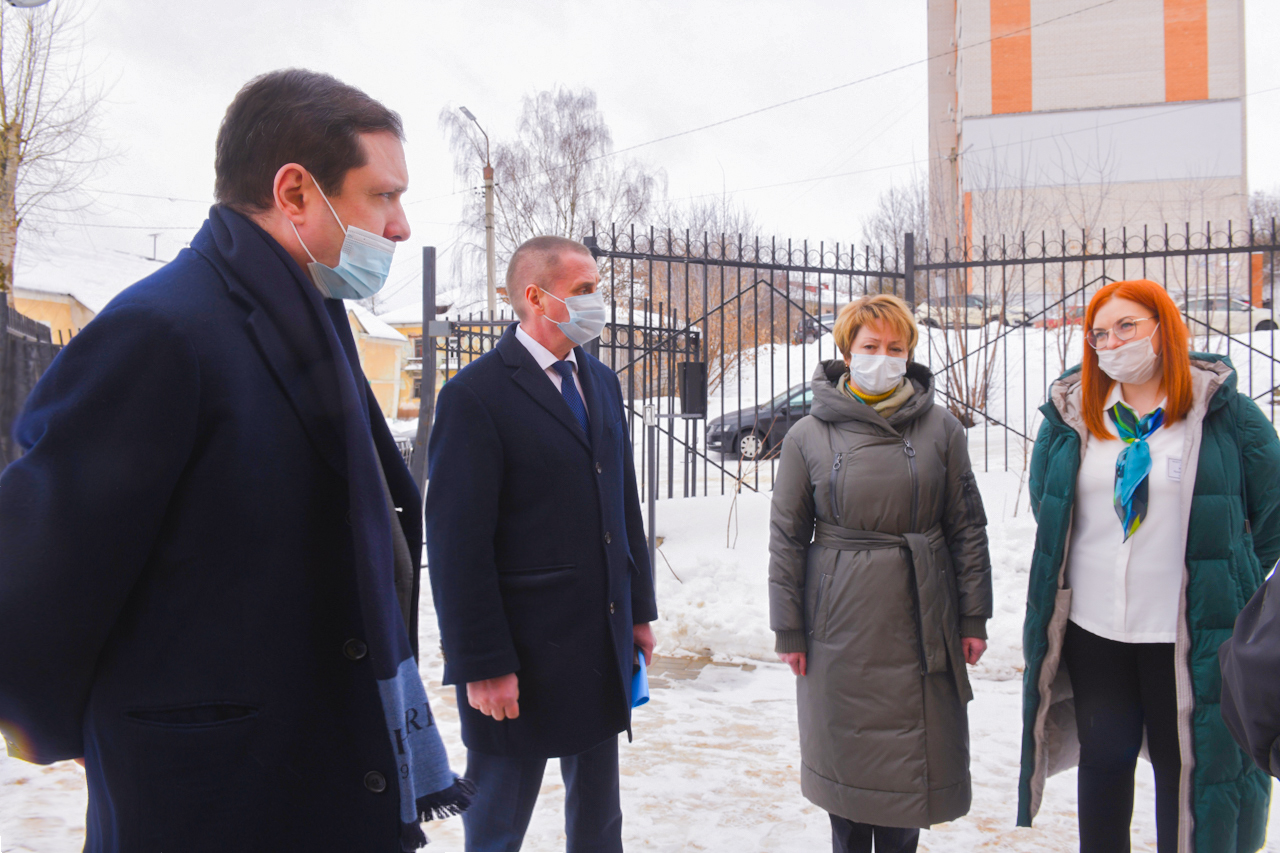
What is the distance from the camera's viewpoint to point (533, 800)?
2.23 metres

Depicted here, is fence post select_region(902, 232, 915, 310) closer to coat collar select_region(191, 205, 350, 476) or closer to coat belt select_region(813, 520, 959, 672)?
coat belt select_region(813, 520, 959, 672)

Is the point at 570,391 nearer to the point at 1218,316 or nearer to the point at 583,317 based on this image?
the point at 583,317

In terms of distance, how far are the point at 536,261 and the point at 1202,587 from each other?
2.14 m

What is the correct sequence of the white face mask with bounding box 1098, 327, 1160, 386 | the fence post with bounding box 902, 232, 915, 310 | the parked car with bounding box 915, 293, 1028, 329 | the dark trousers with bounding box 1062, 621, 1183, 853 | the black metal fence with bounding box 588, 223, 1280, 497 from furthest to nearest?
the parked car with bounding box 915, 293, 1028, 329 → the fence post with bounding box 902, 232, 915, 310 → the black metal fence with bounding box 588, 223, 1280, 497 → the white face mask with bounding box 1098, 327, 1160, 386 → the dark trousers with bounding box 1062, 621, 1183, 853

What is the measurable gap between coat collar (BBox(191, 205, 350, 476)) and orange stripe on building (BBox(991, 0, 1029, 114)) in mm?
34234

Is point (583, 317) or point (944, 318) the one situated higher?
point (944, 318)

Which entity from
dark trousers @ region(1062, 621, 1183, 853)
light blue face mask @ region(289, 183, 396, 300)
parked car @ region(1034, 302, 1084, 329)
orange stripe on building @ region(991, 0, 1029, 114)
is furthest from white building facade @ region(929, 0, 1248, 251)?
light blue face mask @ region(289, 183, 396, 300)

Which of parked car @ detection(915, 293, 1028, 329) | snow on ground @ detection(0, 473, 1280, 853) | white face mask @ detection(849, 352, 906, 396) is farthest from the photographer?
parked car @ detection(915, 293, 1028, 329)

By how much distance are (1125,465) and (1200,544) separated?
0.29m

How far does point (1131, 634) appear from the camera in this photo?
2379 mm

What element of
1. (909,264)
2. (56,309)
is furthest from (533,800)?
(56,309)

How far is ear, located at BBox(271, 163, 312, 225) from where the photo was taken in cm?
130

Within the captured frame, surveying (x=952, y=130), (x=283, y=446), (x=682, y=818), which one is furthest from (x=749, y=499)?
(x=952, y=130)

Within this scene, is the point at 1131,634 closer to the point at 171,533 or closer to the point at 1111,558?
the point at 1111,558
